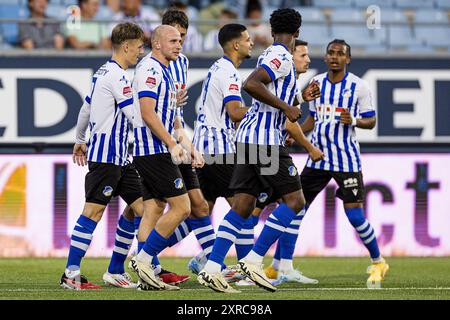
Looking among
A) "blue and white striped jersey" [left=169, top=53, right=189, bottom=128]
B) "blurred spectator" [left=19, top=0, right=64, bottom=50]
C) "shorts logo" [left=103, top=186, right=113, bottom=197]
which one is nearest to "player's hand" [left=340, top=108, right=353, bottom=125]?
"blue and white striped jersey" [left=169, top=53, right=189, bottom=128]

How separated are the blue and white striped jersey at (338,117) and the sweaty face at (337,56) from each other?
0.45ft

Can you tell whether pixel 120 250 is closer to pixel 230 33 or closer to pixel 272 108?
pixel 272 108

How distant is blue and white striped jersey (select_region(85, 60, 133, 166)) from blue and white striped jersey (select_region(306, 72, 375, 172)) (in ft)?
7.06

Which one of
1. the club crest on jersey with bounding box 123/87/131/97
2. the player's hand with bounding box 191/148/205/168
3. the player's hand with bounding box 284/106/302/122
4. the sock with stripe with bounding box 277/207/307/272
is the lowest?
the sock with stripe with bounding box 277/207/307/272

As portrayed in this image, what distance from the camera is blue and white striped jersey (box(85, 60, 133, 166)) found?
8.38 m

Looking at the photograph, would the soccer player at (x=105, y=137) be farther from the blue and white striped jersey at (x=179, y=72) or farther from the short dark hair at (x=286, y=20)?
the short dark hair at (x=286, y=20)

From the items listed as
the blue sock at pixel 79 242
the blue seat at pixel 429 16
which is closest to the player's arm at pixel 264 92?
the blue sock at pixel 79 242

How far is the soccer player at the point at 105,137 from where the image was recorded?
8375mm

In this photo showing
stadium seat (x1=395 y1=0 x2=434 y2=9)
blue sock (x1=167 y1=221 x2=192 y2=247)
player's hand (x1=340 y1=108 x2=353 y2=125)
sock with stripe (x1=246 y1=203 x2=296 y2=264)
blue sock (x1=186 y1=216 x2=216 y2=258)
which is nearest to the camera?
sock with stripe (x1=246 y1=203 x2=296 y2=264)

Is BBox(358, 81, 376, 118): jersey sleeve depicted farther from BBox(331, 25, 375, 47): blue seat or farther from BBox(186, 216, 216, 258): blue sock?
BBox(331, 25, 375, 47): blue seat

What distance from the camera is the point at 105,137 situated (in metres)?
8.49

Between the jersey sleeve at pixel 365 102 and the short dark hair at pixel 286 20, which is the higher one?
the short dark hair at pixel 286 20

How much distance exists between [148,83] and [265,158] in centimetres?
104
